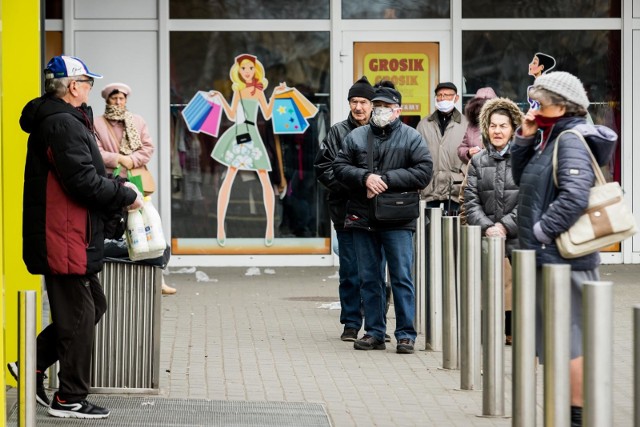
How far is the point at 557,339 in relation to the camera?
5465 millimetres

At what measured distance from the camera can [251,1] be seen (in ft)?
51.6

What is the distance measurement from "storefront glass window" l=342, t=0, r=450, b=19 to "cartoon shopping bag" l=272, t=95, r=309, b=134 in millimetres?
1223

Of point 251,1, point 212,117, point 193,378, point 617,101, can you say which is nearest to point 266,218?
point 212,117

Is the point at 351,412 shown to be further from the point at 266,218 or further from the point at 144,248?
the point at 266,218

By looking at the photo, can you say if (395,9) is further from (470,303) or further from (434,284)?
(470,303)

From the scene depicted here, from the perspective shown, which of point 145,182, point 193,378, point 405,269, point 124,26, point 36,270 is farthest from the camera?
point 124,26

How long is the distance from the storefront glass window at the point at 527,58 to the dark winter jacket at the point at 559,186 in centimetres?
932

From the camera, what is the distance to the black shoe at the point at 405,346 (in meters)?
9.77

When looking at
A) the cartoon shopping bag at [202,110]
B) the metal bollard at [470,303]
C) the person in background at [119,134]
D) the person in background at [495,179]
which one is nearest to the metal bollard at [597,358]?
the metal bollard at [470,303]

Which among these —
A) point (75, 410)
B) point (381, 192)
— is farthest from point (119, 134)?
point (75, 410)

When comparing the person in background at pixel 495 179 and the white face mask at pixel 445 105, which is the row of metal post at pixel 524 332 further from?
the white face mask at pixel 445 105

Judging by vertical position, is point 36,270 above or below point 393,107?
→ below

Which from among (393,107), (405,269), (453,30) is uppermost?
(453,30)

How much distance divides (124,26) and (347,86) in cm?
268
